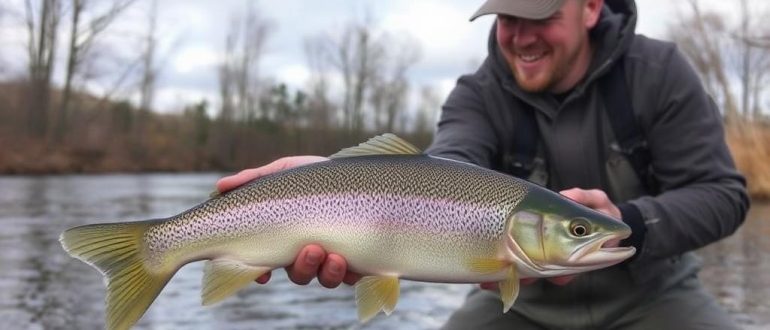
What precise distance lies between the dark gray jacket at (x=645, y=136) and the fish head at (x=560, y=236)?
0.83 m

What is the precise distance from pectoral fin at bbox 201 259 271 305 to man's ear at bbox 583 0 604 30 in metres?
2.02

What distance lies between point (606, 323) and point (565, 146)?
81 cm

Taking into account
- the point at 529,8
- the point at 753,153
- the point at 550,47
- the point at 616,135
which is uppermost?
the point at 529,8

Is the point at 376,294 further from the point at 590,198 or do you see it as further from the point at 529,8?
the point at 529,8

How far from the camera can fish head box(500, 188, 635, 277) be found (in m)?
2.57

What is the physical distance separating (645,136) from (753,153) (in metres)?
16.3

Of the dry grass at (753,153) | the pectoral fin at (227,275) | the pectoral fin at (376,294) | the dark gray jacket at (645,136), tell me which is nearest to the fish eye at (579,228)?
the pectoral fin at (376,294)

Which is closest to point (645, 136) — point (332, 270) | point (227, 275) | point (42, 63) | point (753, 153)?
point (332, 270)

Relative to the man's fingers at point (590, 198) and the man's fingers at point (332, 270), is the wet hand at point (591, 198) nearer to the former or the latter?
the man's fingers at point (590, 198)

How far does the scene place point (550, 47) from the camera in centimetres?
380

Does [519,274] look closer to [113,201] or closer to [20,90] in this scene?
[113,201]

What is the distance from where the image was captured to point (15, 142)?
35562 millimetres

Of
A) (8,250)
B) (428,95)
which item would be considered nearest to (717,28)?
(8,250)

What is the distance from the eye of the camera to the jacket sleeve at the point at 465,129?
3703 mm
